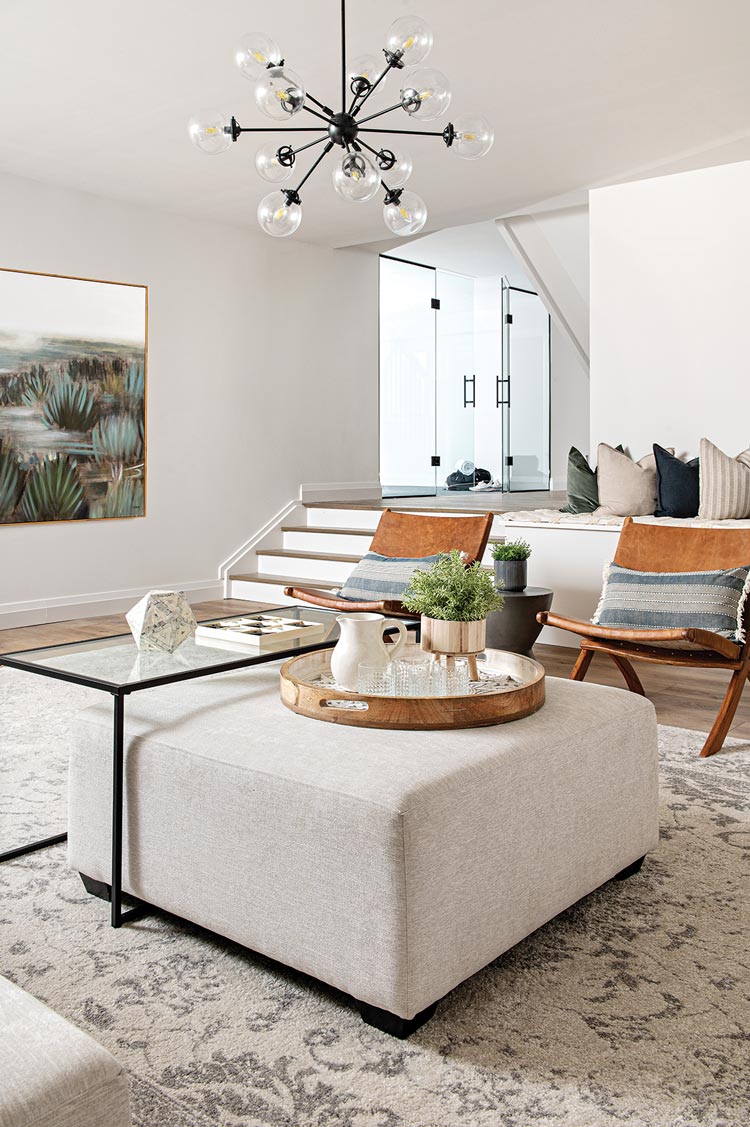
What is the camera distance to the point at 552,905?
200 cm

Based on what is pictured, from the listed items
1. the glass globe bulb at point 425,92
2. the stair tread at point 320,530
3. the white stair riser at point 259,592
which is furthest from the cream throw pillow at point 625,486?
the glass globe bulb at point 425,92

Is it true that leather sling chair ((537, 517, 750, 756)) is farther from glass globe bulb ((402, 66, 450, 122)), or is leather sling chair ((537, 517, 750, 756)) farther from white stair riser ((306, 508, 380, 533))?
white stair riser ((306, 508, 380, 533))

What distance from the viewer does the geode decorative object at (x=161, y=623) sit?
2.61 meters

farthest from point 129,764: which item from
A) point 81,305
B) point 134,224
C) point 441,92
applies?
point 134,224

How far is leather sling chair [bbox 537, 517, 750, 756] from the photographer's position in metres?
3.34

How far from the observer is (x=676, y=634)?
131 inches

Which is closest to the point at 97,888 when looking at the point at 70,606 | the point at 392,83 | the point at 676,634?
the point at 676,634

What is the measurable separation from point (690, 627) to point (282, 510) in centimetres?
428

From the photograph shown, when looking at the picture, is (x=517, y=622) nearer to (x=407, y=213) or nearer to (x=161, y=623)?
(x=407, y=213)

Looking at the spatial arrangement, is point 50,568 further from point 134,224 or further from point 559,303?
point 559,303

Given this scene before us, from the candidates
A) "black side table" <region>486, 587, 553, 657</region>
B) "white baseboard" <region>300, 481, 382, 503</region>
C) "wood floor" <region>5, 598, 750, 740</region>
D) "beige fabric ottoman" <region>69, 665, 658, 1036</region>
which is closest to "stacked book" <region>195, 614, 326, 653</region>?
"beige fabric ottoman" <region>69, 665, 658, 1036</region>

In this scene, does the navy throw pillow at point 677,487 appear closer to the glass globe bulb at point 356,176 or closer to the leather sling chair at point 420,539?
the leather sling chair at point 420,539

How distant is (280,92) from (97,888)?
217 cm

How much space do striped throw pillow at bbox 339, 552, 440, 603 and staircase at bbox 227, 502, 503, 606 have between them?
1.78m
